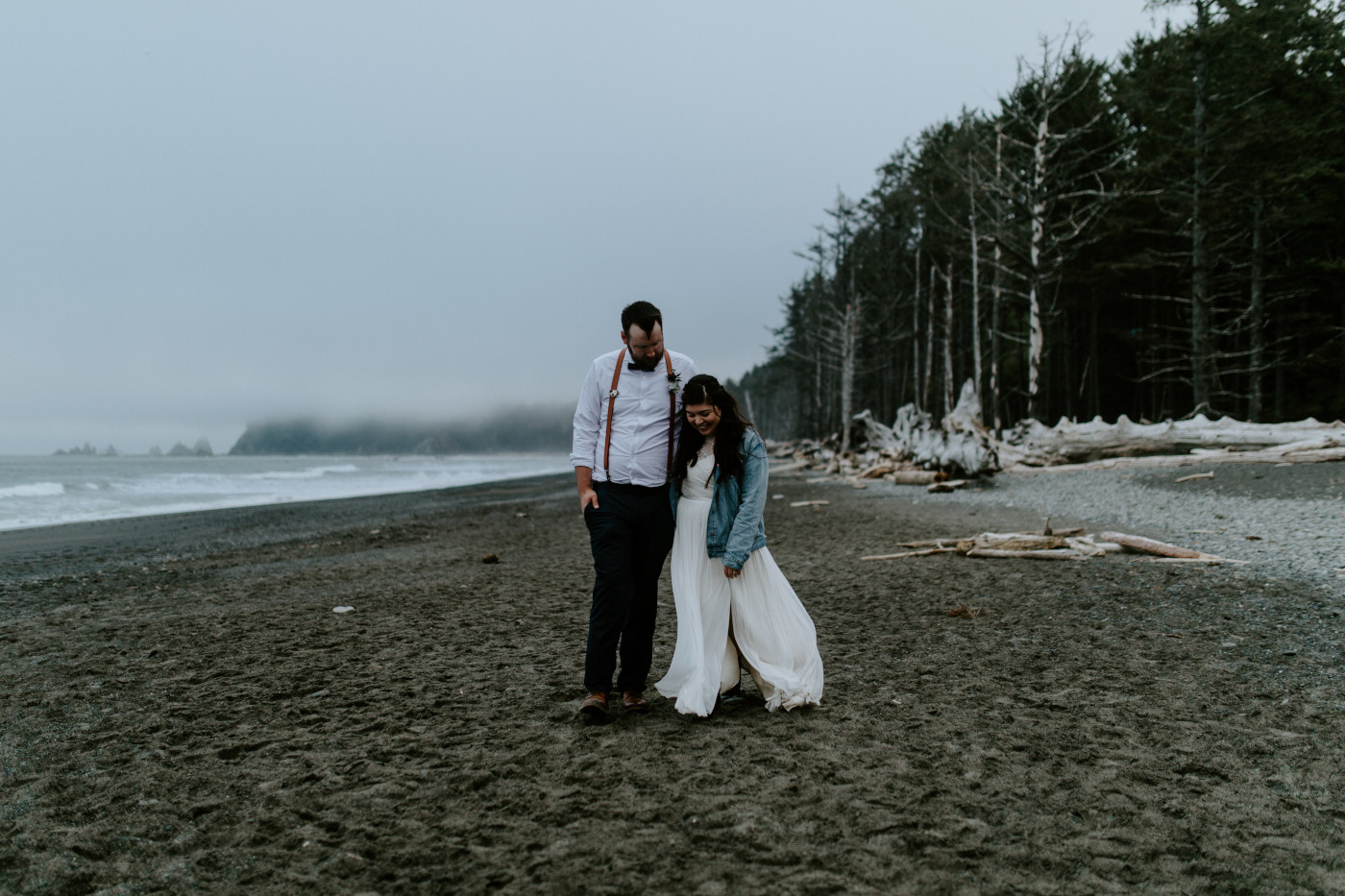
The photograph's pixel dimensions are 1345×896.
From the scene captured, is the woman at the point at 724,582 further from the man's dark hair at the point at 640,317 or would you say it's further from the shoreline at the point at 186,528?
the shoreline at the point at 186,528

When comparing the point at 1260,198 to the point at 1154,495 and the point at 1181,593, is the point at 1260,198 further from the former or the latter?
the point at 1181,593

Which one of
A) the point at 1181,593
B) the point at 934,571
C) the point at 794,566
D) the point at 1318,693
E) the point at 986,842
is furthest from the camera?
the point at 794,566

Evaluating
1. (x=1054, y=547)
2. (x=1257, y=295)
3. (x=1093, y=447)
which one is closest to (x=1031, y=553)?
(x=1054, y=547)

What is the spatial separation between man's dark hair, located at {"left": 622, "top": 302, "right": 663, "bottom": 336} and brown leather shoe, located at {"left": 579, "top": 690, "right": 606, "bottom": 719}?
5.81ft

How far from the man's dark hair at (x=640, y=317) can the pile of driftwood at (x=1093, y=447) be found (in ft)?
41.0

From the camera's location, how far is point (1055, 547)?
7383 mm

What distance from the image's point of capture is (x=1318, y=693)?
3.49m

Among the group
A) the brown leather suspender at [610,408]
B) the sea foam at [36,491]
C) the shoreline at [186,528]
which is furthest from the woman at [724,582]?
the sea foam at [36,491]

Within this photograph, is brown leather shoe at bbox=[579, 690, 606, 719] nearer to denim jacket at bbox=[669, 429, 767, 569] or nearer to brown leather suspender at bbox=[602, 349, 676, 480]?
denim jacket at bbox=[669, 429, 767, 569]

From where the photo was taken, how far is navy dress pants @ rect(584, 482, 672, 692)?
3602 mm

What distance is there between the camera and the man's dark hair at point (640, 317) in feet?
11.8

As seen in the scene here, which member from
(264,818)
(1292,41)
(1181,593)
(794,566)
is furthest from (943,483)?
(1292,41)

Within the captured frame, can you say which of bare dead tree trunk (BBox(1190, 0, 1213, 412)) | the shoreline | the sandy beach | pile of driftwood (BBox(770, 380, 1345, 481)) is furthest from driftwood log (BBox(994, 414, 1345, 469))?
the shoreline

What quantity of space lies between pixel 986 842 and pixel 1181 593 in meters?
4.31
